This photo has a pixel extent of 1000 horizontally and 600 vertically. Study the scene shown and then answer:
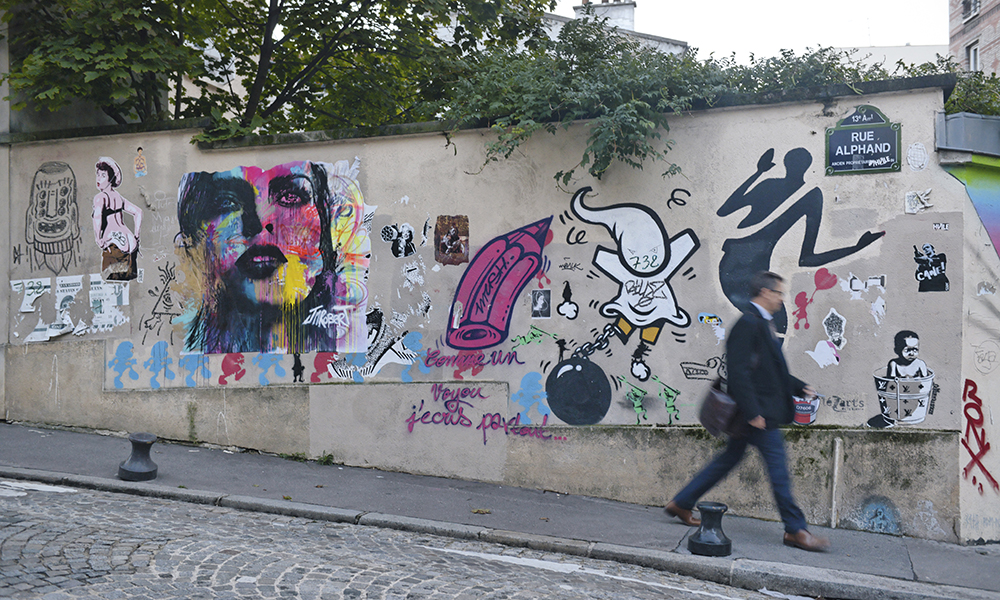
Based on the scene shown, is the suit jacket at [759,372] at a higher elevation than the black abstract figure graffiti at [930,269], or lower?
lower

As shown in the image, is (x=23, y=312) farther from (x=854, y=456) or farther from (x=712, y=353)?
(x=854, y=456)

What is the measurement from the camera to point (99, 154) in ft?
29.3

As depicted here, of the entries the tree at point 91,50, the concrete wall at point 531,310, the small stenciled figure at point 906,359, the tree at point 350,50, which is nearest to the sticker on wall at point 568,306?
the concrete wall at point 531,310

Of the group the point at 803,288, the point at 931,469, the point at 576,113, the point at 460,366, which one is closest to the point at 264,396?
the point at 460,366

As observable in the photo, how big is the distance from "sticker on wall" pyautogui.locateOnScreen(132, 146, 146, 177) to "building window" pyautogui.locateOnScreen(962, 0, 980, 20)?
119ft

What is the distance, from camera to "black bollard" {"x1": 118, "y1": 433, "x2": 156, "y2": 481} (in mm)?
6691

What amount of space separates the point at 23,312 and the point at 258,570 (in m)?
6.56

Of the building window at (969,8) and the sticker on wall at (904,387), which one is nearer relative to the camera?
the sticker on wall at (904,387)

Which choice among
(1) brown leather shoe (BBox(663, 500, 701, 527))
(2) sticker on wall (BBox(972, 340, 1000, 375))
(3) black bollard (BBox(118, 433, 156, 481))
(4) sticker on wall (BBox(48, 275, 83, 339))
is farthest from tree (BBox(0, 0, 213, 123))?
(2) sticker on wall (BBox(972, 340, 1000, 375))

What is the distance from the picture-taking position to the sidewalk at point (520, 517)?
5062mm

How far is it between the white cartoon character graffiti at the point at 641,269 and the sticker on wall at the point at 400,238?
6.47 ft

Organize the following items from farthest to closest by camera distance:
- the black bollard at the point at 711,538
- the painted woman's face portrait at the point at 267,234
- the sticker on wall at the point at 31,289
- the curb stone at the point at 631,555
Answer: the sticker on wall at the point at 31,289
the painted woman's face portrait at the point at 267,234
the black bollard at the point at 711,538
the curb stone at the point at 631,555

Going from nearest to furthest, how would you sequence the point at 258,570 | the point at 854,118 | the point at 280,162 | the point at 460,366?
the point at 258,570
the point at 854,118
the point at 460,366
the point at 280,162

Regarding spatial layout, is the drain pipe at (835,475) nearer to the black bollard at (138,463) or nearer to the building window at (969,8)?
the black bollard at (138,463)
